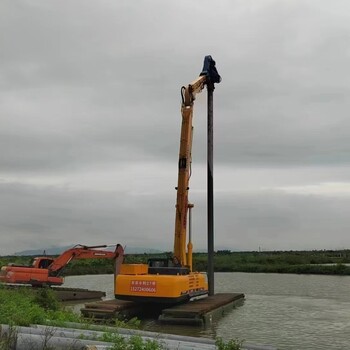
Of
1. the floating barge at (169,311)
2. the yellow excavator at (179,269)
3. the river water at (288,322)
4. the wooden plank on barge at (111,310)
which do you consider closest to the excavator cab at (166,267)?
the yellow excavator at (179,269)

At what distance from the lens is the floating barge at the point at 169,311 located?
18.0 metres

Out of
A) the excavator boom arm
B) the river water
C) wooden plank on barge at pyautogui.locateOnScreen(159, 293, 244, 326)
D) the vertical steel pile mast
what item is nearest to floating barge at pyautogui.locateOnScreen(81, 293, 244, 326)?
wooden plank on barge at pyautogui.locateOnScreen(159, 293, 244, 326)

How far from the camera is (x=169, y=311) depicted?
18.3m

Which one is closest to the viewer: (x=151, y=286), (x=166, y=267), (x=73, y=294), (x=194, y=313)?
(x=194, y=313)

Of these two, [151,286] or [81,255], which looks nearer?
[151,286]

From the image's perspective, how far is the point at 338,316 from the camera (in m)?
20.6

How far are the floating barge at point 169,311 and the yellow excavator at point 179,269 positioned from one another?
46cm

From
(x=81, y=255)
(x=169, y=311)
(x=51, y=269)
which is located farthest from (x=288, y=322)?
(x=51, y=269)

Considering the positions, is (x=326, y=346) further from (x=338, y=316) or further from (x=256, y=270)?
Result: (x=256, y=270)

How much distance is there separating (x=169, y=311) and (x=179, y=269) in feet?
7.07

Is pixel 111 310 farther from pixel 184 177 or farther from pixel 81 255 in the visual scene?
pixel 81 255

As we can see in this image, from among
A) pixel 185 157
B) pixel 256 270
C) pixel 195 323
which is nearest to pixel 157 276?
pixel 195 323

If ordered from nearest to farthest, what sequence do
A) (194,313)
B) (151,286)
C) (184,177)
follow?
1. (194,313)
2. (151,286)
3. (184,177)

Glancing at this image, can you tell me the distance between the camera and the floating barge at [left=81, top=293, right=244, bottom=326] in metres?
18.0
